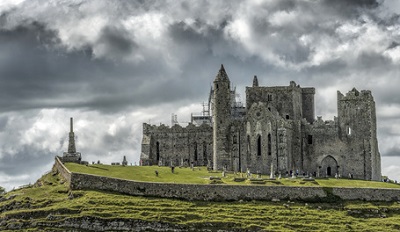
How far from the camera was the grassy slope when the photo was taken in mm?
102750

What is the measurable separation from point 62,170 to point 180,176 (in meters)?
16.2

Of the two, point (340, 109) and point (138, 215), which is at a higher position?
point (340, 109)

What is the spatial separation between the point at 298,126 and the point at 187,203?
35215 mm

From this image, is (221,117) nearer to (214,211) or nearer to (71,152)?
(71,152)

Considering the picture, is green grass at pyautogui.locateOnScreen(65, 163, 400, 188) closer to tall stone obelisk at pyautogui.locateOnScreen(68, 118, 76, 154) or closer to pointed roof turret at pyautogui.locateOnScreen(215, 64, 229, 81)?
tall stone obelisk at pyautogui.locateOnScreen(68, 118, 76, 154)

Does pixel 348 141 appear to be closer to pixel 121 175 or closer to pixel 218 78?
pixel 218 78

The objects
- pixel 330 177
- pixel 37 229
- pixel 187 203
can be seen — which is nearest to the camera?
pixel 37 229

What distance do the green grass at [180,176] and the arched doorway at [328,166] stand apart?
8.33 m

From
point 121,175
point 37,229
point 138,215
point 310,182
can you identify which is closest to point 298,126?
point 310,182

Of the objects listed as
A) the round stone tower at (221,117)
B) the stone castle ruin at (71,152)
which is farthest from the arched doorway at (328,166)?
the stone castle ruin at (71,152)

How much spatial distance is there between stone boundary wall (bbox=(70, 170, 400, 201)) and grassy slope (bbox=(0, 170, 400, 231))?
148 centimetres

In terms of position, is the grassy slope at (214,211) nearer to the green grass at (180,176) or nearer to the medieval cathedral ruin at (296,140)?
the green grass at (180,176)

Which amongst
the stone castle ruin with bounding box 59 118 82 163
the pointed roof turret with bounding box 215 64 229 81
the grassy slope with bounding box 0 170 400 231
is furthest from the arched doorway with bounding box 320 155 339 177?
the stone castle ruin with bounding box 59 118 82 163

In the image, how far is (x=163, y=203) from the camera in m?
108
